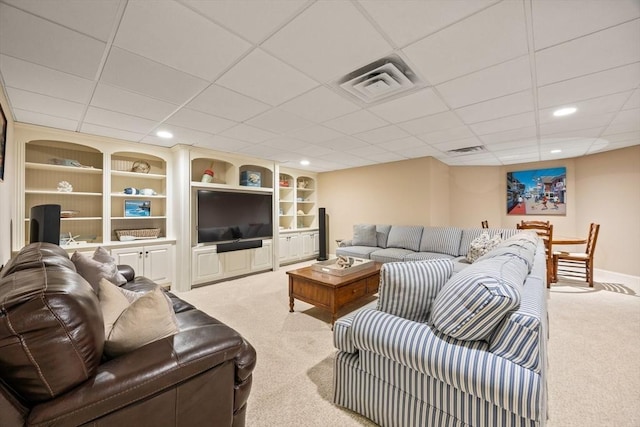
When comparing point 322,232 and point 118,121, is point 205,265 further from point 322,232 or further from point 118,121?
point 322,232

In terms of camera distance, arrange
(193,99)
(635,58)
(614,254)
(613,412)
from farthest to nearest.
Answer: (614,254) → (193,99) → (635,58) → (613,412)

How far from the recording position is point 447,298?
53.9 inches

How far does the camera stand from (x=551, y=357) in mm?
2230

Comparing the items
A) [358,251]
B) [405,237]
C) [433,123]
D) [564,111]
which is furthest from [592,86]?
[358,251]

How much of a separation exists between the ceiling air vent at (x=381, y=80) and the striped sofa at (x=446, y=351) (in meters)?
1.42

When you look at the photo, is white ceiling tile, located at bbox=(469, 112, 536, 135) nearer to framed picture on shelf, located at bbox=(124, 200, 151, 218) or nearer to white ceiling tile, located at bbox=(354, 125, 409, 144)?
white ceiling tile, located at bbox=(354, 125, 409, 144)

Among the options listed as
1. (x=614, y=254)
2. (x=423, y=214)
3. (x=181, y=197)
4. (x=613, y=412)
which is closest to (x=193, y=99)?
(x=181, y=197)

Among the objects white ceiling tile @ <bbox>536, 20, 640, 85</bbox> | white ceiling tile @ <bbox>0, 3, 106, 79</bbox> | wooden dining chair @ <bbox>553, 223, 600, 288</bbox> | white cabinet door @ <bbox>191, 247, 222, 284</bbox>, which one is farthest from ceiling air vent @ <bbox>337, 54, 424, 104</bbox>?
wooden dining chair @ <bbox>553, 223, 600, 288</bbox>

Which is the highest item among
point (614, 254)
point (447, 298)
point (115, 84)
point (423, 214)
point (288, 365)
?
point (115, 84)

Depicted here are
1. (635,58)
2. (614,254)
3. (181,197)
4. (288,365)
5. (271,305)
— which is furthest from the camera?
(614,254)

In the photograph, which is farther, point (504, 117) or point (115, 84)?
point (504, 117)

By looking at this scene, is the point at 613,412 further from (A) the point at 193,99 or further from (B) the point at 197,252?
(B) the point at 197,252

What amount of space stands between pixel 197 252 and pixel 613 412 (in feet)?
15.5

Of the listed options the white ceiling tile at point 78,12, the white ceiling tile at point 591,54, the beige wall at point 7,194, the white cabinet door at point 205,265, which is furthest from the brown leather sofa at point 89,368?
the white cabinet door at point 205,265
